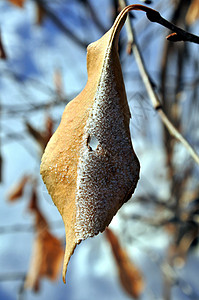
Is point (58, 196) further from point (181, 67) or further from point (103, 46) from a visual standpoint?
point (181, 67)

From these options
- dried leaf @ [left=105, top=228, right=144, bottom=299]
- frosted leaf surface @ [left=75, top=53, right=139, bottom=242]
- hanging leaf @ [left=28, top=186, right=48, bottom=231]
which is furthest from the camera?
hanging leaf @ [left=28, top=186, right=48, bottom=231]

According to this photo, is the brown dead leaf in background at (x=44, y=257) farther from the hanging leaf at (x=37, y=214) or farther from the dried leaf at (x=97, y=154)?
the dried leaf at (x=97, y=154)

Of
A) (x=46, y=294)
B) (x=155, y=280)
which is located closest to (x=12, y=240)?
(x=46, y=294)

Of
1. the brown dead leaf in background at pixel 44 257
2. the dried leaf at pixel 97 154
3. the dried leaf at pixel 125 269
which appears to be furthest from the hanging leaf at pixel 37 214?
the dried leaf at pixel 97 154

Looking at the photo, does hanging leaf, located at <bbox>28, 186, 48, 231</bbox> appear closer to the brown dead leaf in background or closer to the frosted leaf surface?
the brown dead leaf in background

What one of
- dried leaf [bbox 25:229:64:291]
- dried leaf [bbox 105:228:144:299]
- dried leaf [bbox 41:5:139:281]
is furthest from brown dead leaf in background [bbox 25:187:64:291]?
dried leaf [bbox 41:5:139:281]

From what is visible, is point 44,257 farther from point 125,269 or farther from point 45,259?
point 125,269

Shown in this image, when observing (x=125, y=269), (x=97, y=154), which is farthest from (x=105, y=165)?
(x=125, y=269)
